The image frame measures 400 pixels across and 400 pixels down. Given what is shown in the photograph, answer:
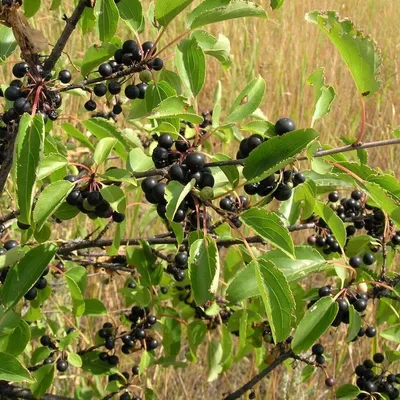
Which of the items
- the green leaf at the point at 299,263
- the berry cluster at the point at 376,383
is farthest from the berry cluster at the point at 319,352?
the green leaf at the point at 299,263

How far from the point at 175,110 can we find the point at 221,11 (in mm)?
166

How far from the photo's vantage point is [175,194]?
0.76 metres

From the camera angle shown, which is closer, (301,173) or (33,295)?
(301,173)

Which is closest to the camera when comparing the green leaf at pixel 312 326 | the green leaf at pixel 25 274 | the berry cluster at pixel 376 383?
the green leaf at pixel 25 274

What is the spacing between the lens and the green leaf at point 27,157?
0.70 meters

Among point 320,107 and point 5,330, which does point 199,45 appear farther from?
point 5,330

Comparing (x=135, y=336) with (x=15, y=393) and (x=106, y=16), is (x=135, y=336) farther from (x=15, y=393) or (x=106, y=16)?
(x=106, y=16)

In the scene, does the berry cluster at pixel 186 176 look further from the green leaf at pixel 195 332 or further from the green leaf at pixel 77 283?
the green leaf at pixel 195 332

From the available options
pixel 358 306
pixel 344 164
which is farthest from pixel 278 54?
pixel 344 164

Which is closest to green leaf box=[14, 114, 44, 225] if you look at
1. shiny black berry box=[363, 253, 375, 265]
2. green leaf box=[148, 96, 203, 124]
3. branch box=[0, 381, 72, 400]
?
green leaf box=[148, 96, 203, 124]

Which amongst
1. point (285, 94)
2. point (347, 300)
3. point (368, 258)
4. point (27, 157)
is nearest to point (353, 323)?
point (347, 300)

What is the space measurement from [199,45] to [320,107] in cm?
22

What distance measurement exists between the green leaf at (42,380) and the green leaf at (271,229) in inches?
29.7

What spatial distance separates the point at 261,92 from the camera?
0.89 meters
